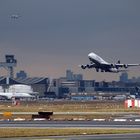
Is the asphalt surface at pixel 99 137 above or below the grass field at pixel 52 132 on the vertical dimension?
below

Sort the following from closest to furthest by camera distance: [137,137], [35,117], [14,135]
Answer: [137,137]
[14,135]
[35,117]

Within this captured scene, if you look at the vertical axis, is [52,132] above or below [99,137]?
above

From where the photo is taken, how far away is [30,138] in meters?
62.9

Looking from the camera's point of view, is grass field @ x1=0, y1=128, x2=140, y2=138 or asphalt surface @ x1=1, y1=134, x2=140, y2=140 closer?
asphalt surface @ x1=1, y1=134, x2=140, y2=140

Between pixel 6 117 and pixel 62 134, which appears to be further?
pixel 6 117

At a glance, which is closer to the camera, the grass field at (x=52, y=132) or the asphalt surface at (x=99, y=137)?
the asphalt surface at (x=99, y=137)

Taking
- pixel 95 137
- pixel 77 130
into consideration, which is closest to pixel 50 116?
pixel 77 130

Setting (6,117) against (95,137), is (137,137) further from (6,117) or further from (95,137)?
(6,117)

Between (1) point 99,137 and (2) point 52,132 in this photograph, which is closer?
(1) point 99,137

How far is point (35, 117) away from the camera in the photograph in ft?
335

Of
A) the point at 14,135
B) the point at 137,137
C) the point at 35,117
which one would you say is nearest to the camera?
the point at 137,137

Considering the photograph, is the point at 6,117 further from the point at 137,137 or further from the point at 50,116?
the point at 137,137

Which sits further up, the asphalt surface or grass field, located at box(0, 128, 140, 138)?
grass field, located at box(0, 128, 140, 138)

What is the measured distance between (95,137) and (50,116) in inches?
1653
